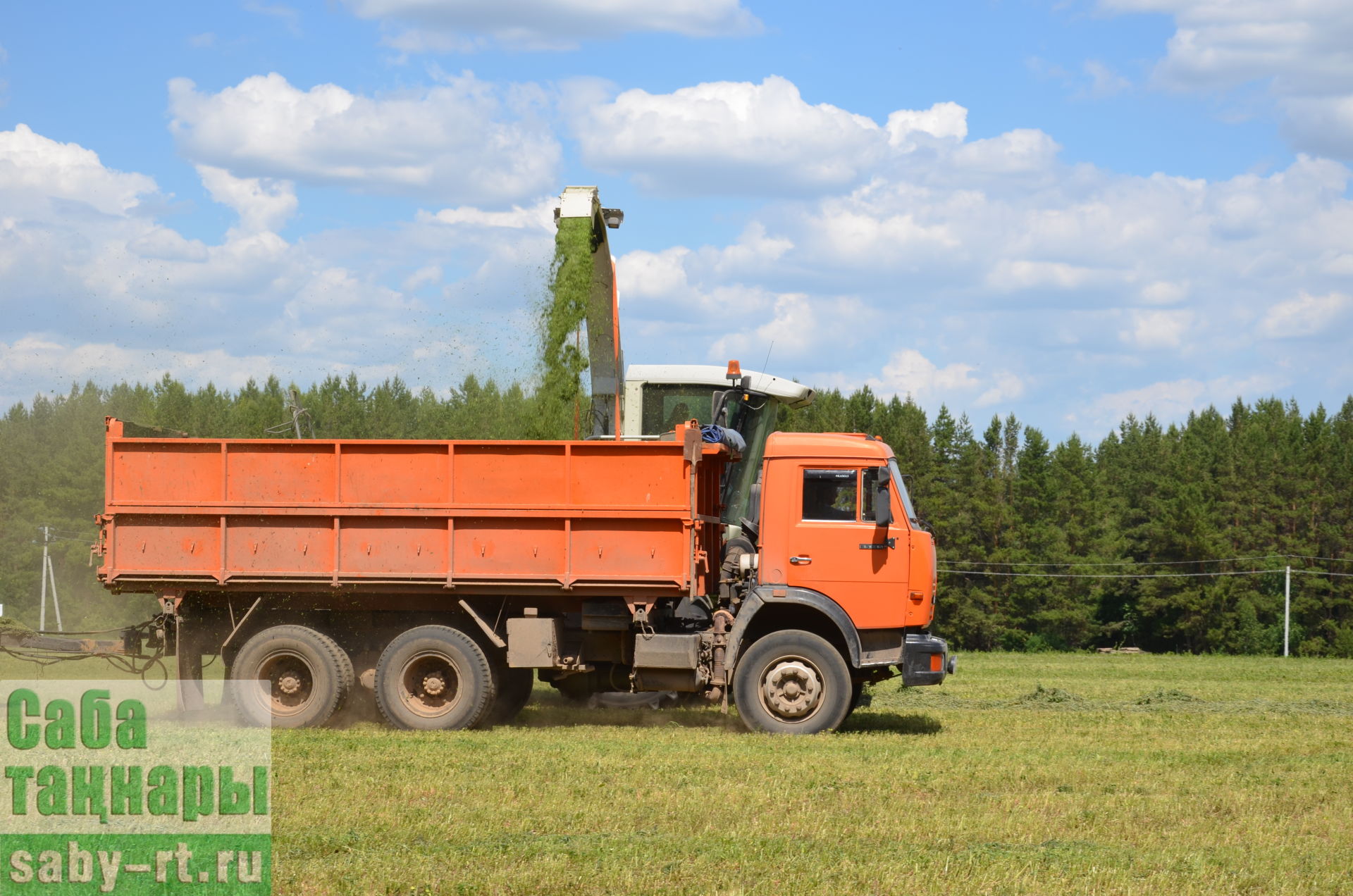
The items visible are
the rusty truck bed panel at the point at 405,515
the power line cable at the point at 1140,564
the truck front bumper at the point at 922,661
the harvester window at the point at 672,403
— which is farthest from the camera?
the power line cable at the point at 1140,564

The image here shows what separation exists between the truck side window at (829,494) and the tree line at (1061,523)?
165 ft

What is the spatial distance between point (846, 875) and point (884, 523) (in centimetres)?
625

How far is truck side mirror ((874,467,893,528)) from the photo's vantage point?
1309cm

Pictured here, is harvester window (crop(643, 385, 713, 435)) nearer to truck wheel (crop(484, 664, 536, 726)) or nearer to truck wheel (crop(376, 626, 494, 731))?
truck wheel (crop(484, 664, 536, 726))

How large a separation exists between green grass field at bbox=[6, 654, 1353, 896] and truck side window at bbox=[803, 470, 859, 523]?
6.98 ft

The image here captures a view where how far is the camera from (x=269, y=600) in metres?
13.6

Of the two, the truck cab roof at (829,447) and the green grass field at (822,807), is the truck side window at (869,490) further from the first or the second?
the green grass field at (822,807)

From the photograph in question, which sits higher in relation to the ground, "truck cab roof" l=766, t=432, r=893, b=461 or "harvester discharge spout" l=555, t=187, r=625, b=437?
"harvester discharge spout" l=555, t=187, r=625, b=437

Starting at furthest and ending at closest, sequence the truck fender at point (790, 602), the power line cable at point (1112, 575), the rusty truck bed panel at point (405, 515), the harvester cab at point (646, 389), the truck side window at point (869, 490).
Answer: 1. the power line cable at point (1112, 575)
2. the harvester cab at point (646, 389)
3. the truck side window at point (869, 490)
4. the truck fender at point (790, 602)
5. the rusty truck bed panel at point (405, 515)

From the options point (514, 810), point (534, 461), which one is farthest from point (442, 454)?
point (514, 810)

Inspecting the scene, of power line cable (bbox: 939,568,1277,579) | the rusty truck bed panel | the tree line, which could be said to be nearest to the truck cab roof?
the rusty truck bed panel

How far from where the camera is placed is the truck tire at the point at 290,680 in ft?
43.6

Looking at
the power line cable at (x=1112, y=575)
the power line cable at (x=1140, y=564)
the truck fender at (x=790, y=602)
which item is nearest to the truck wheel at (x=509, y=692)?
the truck fender at (x=790, y=602)

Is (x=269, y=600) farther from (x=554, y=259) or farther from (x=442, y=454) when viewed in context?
(x=554, y=259)
